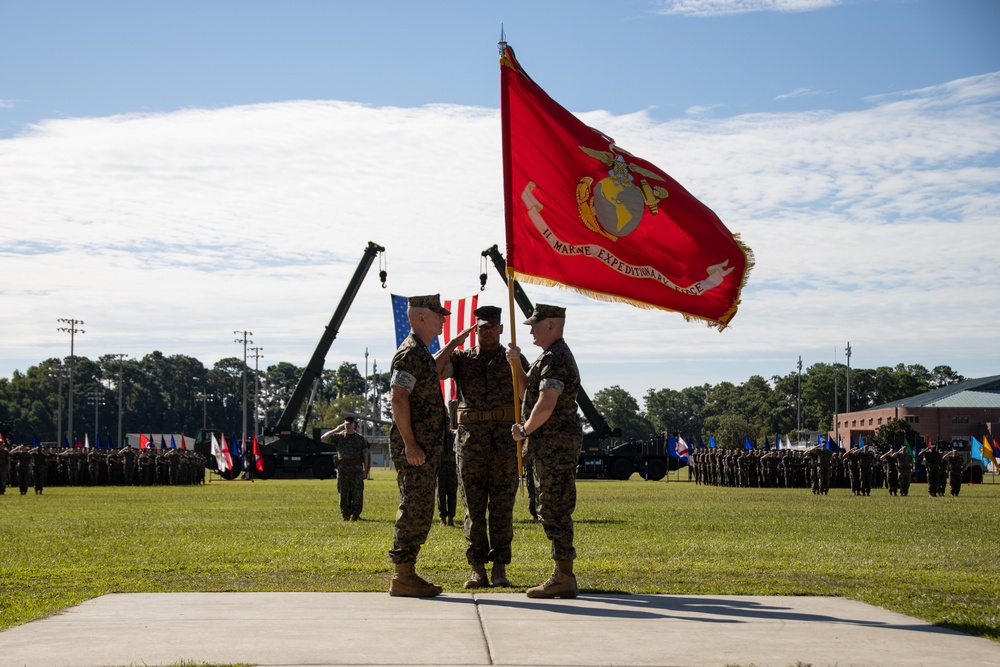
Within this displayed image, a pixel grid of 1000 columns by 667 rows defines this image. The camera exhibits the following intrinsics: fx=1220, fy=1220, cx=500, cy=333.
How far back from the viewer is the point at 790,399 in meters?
138

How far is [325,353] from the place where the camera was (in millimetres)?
46688

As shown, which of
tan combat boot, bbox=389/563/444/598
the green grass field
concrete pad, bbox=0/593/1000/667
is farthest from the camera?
the green grass field

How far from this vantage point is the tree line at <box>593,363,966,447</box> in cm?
13038

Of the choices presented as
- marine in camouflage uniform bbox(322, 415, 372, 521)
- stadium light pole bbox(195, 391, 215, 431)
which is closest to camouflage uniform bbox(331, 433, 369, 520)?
marine in camouflage uniform bbox(322, 415, 372, 521)

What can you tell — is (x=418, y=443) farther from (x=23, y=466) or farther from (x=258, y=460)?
(x=258, y=460)

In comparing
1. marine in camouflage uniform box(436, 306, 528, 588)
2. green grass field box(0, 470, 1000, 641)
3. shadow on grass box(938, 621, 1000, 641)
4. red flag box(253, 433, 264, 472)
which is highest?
marine in camouflage uniform box(436, 306, 528, 588)

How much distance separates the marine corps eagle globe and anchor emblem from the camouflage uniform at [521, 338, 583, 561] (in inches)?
Answer: 62.1

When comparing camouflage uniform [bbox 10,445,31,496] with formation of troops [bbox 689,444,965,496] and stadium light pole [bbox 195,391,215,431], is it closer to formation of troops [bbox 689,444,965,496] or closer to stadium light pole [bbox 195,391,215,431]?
formation of troops [bbox 689,444,965,496]

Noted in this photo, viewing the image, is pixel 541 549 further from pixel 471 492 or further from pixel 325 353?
pixel 325 353

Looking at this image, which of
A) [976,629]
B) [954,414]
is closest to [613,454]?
[976,629]

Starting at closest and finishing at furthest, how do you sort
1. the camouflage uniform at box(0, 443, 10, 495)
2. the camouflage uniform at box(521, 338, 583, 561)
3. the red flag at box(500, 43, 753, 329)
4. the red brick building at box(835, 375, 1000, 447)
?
the camouflage uniform at box(521, 338, 583, 561), the red flag at box(500, 43, 753, 329), the camouflage uniform at box(0, 443, 10, 495), the red brick building at box(835, 375, 1000, 447)

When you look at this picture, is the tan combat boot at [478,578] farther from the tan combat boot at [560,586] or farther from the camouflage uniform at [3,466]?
the camouflage uniform at [3,466]

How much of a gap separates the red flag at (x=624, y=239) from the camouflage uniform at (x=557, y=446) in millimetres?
1377

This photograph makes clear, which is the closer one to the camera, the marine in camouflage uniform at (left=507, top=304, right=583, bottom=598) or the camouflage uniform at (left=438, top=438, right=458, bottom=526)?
the marine in camouflage uniform at (left=507, top=304, right=583, bottom=598)
